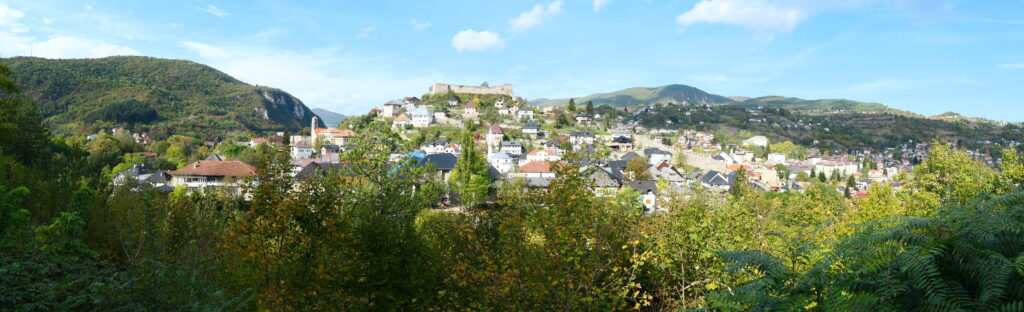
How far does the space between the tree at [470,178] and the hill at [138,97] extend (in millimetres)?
91552

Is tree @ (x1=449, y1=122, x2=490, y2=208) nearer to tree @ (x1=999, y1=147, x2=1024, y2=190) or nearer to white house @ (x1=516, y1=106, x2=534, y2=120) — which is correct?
tree @ (x1=999, y1=147, x2=1024, y2=190)

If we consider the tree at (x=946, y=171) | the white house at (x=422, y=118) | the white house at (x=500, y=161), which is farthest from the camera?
the white house at (x=422, y=118)

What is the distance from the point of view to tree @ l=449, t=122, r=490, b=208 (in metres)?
44.4

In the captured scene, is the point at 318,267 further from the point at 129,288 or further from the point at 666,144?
the point at 666,144

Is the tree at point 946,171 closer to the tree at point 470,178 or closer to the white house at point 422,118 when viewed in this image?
the tree at point 470,178

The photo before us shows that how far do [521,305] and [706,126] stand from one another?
189 metres

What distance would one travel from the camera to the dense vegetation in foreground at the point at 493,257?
300 cm

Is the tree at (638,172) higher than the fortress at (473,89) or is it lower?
lower

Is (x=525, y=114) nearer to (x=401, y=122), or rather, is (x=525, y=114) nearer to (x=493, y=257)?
(x=401, y=122)

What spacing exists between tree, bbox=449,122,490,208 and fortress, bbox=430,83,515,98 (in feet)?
256

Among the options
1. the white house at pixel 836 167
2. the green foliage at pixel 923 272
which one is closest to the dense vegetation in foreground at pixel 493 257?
the green foliage at pixel 923 272

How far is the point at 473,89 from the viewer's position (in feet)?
420

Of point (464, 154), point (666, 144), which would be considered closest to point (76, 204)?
point (464, 154)

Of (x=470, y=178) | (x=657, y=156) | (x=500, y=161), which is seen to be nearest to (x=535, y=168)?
(x=500, y=161)
